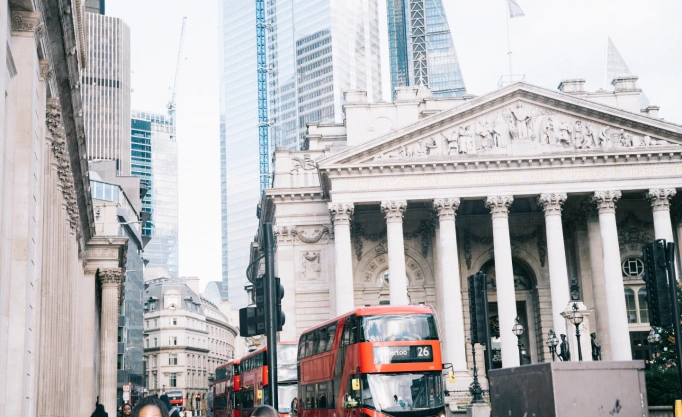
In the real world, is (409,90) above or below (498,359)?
above

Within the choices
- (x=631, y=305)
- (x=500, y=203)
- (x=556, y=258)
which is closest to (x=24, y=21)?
(x=500, y=203)

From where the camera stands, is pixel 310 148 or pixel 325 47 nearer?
pixel 310 148

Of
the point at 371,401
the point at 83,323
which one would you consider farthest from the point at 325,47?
the point at 371,401

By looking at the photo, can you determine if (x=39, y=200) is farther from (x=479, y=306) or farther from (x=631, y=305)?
(x=631, y=305)

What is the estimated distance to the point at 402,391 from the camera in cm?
3219

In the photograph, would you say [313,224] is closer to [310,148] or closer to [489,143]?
[310,148]

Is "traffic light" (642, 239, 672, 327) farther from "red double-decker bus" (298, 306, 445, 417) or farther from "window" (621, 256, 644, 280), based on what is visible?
"window" (621, 256, 644, 280)

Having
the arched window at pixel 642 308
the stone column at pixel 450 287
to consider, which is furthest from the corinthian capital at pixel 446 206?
the arched window at pixel 642 308

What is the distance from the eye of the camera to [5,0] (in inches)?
734

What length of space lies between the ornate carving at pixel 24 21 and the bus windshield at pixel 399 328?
15141 millimetres

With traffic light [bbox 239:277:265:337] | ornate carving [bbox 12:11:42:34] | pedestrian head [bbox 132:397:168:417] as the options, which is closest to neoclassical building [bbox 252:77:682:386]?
ornate carving [bbox 12:11:42:34]

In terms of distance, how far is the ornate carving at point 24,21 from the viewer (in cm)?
2098

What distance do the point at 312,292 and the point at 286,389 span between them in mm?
17745

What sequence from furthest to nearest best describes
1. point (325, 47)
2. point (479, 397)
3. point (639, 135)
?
point (325, 47)
point (639, 135)
point (479, 397)
